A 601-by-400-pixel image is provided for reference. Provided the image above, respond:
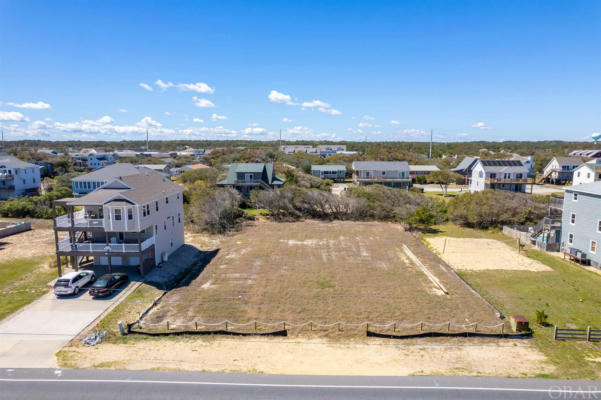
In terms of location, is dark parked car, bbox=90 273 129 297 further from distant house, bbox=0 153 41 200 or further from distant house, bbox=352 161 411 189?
distant house, bbox=352 161 411 189

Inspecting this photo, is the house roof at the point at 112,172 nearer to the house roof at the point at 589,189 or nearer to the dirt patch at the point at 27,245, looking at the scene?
the dirt patch at the point at 27,245

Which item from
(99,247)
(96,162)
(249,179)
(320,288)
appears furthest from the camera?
(96,162)

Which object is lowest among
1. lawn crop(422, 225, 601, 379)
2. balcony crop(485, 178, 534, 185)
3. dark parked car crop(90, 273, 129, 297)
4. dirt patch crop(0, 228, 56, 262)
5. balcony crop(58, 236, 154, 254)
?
lawn crop(422, 225, 601, 379)

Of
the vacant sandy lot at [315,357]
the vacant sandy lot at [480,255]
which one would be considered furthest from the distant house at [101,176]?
the vacant sandy lot at [480,255]

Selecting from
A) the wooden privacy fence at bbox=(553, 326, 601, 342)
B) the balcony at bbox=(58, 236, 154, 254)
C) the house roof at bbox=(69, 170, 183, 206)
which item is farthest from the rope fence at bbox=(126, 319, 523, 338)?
the house roof at bbox=(69, 170, 183, 206)

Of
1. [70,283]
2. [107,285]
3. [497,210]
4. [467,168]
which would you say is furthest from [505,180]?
[70,283]

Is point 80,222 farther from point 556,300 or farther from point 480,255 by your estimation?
point 480,255

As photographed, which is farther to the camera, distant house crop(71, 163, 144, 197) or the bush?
distant house crop(71, 163, 144, 197)
